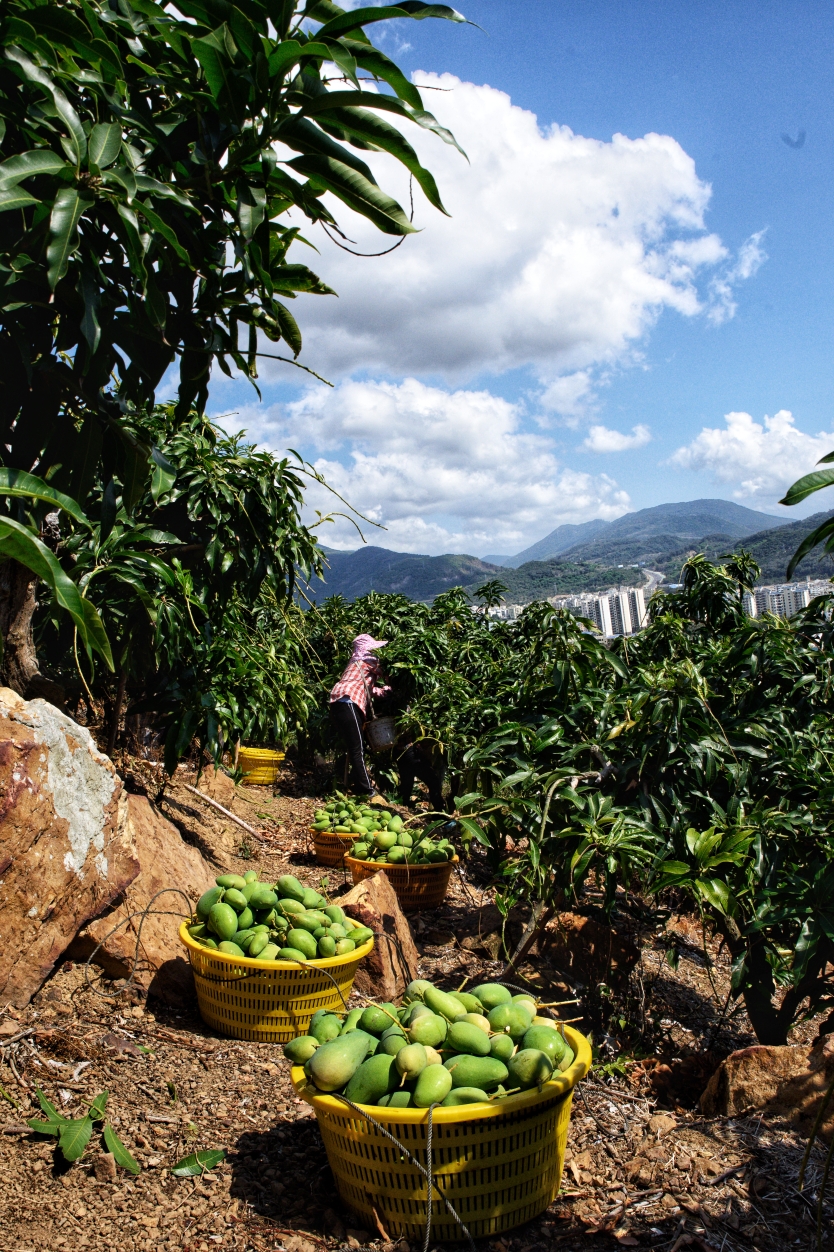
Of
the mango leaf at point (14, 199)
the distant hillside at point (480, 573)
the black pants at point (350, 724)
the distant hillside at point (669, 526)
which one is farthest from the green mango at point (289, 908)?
the distant hillside at point (669, 526)

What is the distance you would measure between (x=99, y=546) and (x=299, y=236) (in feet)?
5.07

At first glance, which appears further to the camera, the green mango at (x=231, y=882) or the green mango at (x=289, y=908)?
the green mango at (x=231, y=882)

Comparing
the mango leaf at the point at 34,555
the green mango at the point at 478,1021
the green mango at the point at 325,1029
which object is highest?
the mango leaf at the point at 34,555

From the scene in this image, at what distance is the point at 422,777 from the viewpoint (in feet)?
21.5

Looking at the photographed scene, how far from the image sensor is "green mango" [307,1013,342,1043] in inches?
90.2

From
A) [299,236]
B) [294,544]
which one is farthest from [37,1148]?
[294,544]

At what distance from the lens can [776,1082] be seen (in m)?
2.47

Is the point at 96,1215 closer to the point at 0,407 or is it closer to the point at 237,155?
the point at 0,407

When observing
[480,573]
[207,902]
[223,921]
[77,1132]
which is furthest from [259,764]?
[480,573]

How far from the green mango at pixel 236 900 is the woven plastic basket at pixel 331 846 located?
1.99 m

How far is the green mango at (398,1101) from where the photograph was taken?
189 centimetres

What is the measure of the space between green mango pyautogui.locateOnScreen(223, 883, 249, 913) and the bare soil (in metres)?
0.47

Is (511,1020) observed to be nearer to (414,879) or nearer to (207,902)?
(207,902)

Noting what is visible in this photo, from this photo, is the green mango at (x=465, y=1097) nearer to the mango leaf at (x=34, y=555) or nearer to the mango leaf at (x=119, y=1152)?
the mango leaf at (x=119, y=1152)
